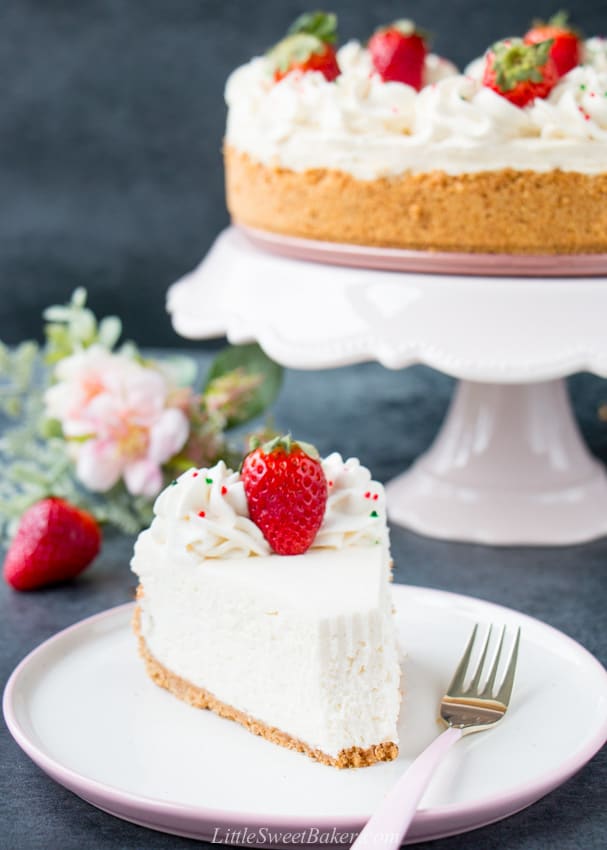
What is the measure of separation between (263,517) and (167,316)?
2.28m

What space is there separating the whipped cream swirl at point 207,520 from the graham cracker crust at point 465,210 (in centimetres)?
60

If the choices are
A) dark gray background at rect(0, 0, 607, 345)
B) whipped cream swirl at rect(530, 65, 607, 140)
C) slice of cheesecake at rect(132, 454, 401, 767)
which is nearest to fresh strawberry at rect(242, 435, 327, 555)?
slice of cheesecake at rect(132, 454, 401, 767)

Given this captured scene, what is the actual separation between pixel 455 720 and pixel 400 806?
24 centimetres

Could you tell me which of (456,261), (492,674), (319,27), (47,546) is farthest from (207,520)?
(319,27)

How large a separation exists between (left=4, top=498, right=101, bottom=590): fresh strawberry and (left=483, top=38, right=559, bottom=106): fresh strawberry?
868 millimetres

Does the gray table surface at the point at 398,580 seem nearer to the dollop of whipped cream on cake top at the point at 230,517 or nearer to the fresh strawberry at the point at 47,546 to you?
the fresh strawberry at the point at 47,546

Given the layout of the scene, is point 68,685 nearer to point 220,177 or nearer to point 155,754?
point 155,754

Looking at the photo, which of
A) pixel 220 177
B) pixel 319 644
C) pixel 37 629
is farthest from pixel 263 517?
pixel 220 177

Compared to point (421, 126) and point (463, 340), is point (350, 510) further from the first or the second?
point (421, 126)

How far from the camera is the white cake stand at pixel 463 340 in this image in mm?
1896

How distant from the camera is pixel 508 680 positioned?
1.48m

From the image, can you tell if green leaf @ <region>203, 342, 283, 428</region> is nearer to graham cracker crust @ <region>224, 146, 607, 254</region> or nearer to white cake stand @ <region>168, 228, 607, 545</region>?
white cake stand @ <region>168, 228, 607, 545</region>

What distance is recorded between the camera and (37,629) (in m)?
1.88

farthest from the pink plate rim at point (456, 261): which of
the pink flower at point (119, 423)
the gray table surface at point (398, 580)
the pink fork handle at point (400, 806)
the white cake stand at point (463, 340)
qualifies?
the pink fork handle at point (400, 806)
